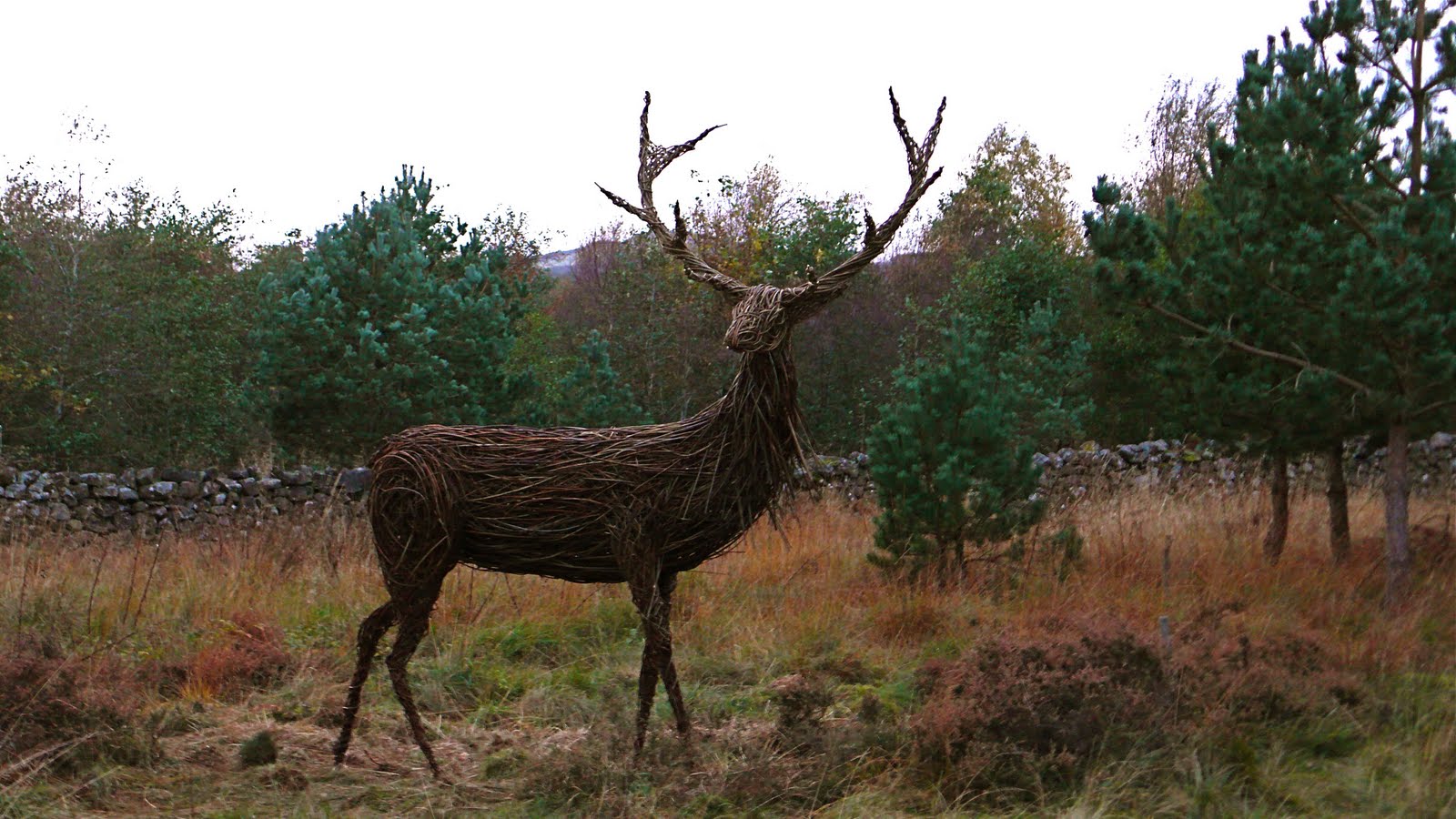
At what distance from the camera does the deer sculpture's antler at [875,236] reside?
434cm

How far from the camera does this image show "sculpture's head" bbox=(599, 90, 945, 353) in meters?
4.30

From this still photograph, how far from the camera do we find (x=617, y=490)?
4.39 metres

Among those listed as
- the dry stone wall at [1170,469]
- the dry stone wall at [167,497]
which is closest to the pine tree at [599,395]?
the dry stone wall at [1170,469]

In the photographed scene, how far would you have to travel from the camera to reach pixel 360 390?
464 inches

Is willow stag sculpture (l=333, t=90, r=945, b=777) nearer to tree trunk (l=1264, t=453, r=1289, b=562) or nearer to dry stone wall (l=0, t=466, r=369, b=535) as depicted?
tree trunk (l=1264, t=453, r=1289, b=562)

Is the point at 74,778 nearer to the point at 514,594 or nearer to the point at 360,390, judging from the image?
the point at 514,594

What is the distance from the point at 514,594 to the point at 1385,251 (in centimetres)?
568

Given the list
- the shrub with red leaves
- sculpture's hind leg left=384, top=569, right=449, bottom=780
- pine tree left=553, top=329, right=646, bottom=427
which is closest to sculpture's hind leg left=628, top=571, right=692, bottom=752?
sculpture's hind leg left=384, top=569, right=449, bottom=780

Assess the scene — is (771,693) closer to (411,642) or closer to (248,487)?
(411,642)

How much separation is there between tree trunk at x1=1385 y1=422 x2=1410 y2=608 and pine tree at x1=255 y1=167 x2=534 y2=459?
8474 mm

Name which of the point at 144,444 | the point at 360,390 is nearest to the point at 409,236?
the point at 360,390

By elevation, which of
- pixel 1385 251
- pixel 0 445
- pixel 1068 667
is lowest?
pixel 1068 667

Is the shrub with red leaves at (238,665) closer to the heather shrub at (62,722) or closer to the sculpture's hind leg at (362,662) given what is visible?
the heather shrub at (62,722)

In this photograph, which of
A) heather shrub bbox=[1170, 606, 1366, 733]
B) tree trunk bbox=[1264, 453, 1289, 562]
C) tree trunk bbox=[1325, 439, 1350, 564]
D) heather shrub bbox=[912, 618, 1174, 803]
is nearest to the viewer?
heather shrub bbox=[912, 618, 1174, 803]
